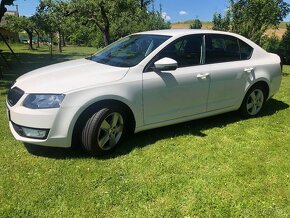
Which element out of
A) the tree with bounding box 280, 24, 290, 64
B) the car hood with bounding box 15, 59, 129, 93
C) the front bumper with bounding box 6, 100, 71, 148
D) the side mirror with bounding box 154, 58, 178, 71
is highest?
the side mirror with bounding box 154, 58, 178, 71

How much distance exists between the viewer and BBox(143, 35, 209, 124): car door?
15.6 ft

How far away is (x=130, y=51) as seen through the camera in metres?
5.14

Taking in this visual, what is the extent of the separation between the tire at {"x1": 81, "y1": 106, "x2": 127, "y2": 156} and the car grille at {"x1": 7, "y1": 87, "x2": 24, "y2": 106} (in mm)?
928

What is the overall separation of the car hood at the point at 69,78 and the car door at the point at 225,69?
63.0 inches

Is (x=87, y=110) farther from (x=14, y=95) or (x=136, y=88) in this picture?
(x=14, y=95)

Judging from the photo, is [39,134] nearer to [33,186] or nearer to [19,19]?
[33,186]

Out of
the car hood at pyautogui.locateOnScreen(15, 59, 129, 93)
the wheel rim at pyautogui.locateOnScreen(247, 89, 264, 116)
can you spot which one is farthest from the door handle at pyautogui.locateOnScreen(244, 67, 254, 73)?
the car hood at pyautogui.locateOnScreen(15, 59, 129, 93)

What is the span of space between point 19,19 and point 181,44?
37.3m

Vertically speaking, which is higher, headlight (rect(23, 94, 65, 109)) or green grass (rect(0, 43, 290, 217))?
headlight (rect(23, 94, 65, 109))

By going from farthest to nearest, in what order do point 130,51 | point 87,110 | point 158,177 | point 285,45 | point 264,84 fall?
1. point 285,45
2. point 264,84
3. point 130,51
4. point 87,110
5. point 158,177

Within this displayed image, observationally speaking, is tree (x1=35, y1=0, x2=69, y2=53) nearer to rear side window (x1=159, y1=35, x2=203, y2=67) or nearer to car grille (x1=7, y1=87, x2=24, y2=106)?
rear side window (x1=159, y1=35, x2=203, y2=67)

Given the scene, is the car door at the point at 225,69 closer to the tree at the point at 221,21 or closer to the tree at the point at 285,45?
the tree at the point at 221,21

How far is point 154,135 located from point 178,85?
91cm

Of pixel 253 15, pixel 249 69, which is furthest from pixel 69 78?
pixel 253 15
